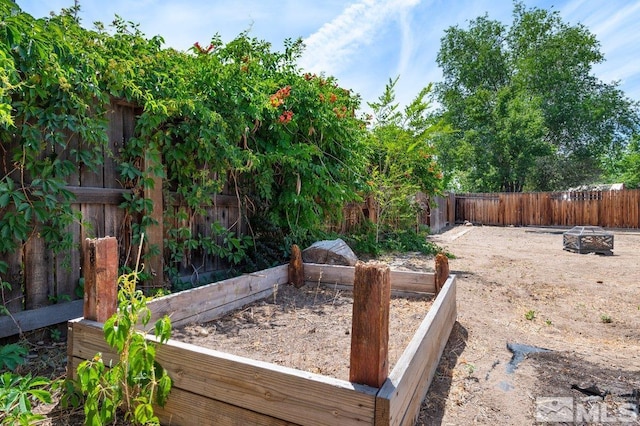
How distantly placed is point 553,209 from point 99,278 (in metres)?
19.2

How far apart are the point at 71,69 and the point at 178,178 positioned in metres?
1.22

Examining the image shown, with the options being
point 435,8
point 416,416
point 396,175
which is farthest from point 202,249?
point 435,8

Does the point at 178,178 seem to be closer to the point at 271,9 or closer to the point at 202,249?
the point at 202,249

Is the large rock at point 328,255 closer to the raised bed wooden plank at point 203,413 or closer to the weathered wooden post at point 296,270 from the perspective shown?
the weathered wooden post at point 296,270

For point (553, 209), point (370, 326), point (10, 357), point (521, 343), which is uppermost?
point (553, 209)

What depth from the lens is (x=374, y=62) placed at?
32.6 ft

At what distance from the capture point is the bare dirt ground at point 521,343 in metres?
1.91

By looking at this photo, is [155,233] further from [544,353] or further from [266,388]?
[544,353]

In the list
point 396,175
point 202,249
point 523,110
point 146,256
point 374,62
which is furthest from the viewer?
point 523,110

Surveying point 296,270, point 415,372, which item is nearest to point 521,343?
point 415,372

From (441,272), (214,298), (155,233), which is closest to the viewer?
(214,298)

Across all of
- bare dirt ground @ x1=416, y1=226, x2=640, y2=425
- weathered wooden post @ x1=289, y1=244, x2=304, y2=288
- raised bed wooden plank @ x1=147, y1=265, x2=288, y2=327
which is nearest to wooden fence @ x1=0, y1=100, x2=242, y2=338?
raised bed wooden plank @ x1=147, y1=265, x2=288, y2=327

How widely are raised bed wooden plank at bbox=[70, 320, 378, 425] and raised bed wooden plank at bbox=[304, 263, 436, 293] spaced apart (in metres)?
2.28

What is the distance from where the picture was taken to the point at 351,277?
3.74 m
